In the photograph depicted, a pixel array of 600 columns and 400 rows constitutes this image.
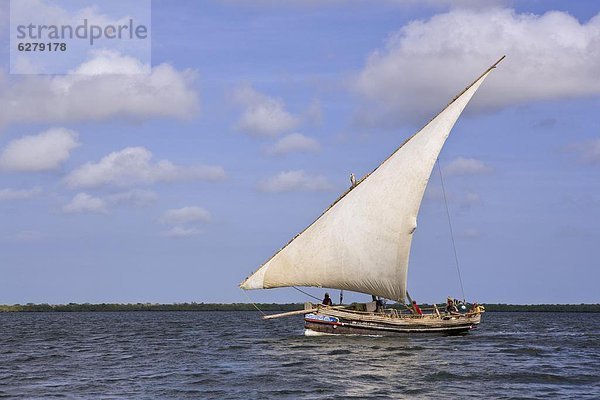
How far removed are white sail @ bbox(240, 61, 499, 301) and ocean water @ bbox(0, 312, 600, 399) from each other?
13.3 feet

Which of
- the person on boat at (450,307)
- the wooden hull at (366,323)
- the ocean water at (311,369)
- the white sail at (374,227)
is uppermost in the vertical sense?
the white sail at (374,227)

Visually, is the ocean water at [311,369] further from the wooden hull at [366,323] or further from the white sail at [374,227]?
the white sail at [374,227]

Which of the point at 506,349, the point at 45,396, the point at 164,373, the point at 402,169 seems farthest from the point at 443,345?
the point at 45,396

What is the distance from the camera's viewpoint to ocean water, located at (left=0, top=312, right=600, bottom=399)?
30.7m

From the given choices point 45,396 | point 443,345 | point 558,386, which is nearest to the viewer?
point 45,396

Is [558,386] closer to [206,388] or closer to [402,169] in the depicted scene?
[206,388]

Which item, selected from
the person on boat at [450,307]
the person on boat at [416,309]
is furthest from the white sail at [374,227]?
the person on boat at [450,307]

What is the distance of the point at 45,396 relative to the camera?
29.8 metres

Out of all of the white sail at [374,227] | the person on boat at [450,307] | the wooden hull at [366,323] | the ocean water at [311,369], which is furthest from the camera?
the person on boat at [450,307]

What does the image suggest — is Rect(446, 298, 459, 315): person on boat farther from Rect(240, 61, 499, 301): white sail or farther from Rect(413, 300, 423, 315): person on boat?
Rect(240, 61, 499, 301): white sail

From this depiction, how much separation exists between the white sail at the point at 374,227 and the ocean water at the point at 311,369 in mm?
4042

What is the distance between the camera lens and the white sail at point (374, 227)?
47.4 meters

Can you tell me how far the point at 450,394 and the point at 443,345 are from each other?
17709mm

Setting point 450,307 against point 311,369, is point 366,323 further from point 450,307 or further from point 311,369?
point 311,369
